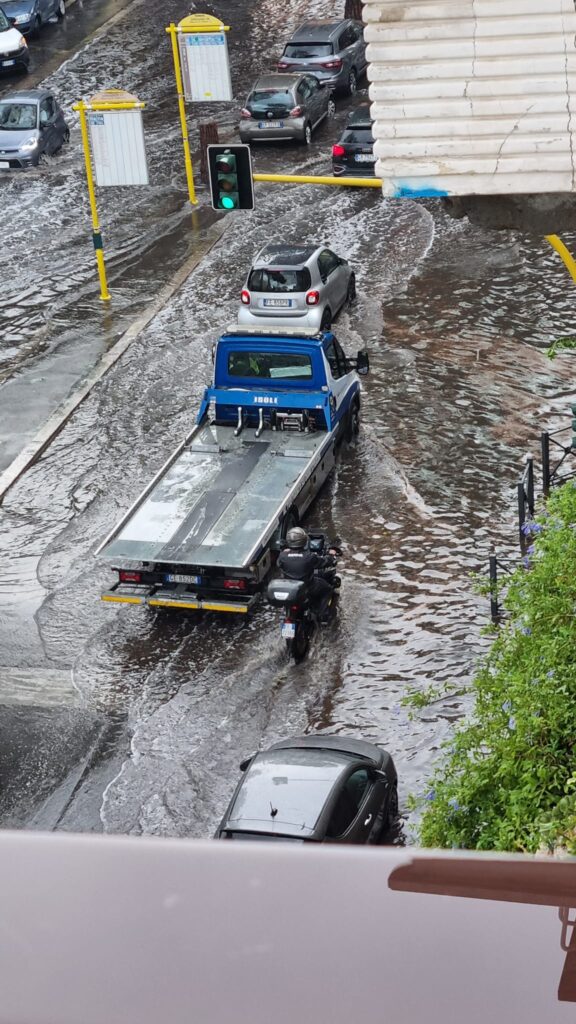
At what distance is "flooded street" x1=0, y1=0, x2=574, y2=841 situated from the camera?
39.0 feet

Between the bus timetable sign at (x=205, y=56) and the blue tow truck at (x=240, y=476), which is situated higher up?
the bus timetable sign at (x=205, y=56)

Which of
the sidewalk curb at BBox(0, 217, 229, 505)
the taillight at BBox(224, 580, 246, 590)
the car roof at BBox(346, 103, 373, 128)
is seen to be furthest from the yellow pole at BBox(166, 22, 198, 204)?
the taillight at BBox(224, 580, 246, 590)

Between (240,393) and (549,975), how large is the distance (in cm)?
1497

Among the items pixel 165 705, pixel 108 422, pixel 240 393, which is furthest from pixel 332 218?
pixel 165 705

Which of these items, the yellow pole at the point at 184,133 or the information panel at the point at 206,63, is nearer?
the information panel at the point at 206,63

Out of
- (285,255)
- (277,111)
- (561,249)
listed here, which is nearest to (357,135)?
(277,111)

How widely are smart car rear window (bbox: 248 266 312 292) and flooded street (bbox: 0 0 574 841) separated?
1061mm

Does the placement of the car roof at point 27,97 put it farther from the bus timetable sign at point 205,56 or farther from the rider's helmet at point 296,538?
the rider's helmet at point 296,538

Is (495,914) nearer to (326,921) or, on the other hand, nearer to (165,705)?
(326,921)

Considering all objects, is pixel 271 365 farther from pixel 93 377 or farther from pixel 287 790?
pixel 287 790

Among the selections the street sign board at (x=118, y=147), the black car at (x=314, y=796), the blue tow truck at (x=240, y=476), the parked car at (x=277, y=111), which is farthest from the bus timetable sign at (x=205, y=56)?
the black car at (x=314, y=796)

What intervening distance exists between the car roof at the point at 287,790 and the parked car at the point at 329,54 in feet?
84.8

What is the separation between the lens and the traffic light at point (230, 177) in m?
16.7

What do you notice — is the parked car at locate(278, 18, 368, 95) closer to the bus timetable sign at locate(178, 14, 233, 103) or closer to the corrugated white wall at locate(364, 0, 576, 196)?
the bus timetable sign at locate(178, 14, 233, 103)
